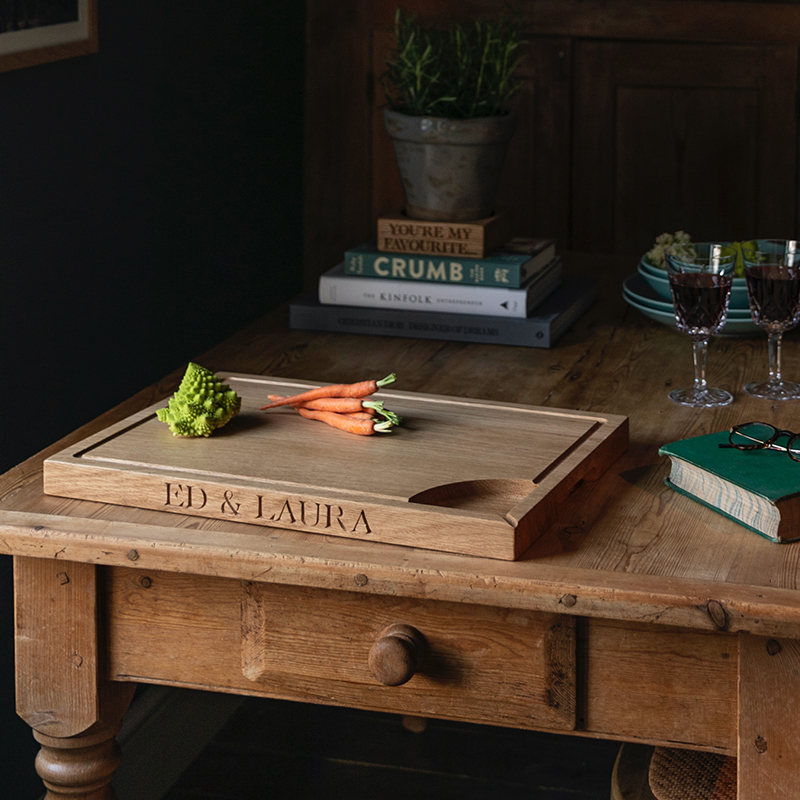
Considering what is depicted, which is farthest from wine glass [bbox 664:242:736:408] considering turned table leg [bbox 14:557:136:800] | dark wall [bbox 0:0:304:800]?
dark wall [bbox 0:0:304:800]

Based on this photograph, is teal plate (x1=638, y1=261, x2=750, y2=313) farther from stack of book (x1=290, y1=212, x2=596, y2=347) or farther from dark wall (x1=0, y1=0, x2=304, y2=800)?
dark wall (x1=0, y1=0, x2=304, y2=800)

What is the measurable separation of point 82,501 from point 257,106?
68.4 inches

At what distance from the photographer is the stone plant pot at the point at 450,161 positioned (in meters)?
1.77

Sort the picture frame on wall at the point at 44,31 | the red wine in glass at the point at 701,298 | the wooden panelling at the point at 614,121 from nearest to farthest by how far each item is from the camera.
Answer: the red wine in glass at the point at 701,298 < the picture frame on wall at the point at 44,31 < the wooden panelling at the point at 614,121

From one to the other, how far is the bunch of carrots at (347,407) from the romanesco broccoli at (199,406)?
8 centimetres

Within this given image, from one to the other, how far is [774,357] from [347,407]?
2.02 feet

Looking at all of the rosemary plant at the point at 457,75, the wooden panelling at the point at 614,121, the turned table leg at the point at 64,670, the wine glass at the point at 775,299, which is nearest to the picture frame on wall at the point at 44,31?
the rosemary plant at the point at 457,75

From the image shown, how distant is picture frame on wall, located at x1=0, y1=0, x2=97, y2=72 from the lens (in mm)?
1582

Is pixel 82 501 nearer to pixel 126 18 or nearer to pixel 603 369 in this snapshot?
pixel 603 369

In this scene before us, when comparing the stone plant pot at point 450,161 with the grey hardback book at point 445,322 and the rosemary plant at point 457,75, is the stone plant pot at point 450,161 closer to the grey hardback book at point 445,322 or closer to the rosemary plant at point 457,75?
the rosemary plant at point 457,75

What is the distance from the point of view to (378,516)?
1.02 m

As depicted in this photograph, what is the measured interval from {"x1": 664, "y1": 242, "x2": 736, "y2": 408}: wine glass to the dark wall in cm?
92

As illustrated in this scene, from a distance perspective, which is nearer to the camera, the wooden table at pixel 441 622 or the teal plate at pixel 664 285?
the wooden table at pixel 441 622

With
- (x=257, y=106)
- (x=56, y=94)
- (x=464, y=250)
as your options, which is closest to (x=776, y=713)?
(x=464, y=250)
